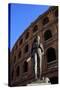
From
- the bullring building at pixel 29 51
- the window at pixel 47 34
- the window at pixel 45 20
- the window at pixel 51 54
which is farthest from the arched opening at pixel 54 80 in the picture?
the window at pixel 45 20

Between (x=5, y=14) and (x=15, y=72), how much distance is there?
0.50 meters

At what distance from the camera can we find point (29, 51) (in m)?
2.33

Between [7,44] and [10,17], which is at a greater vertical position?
[10,17]

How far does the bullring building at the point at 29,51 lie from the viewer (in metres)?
2.29

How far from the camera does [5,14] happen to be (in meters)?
2.27

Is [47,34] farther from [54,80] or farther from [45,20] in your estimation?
[54,80]

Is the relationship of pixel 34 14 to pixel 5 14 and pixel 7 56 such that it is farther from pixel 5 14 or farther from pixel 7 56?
pixel 7 56

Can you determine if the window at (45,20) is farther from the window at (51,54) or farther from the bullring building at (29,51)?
the window at (51,54)

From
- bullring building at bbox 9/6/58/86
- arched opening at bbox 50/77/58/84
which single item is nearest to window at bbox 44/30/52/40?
bullring building at bbox 9/6/58/86

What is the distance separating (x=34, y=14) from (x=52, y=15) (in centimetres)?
16

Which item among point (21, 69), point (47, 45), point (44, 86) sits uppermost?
point (47, 45)

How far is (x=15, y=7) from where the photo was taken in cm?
230

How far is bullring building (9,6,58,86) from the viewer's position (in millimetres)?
2293

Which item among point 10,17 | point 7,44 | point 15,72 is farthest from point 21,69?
point 10,17
